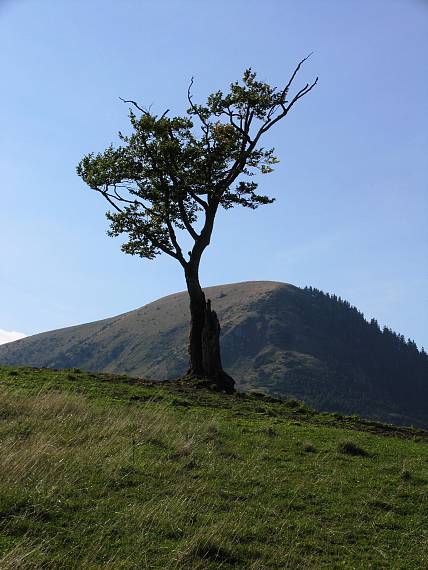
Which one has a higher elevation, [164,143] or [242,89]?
[242,89]

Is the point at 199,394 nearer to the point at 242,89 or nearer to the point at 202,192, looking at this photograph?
the point at 202,192

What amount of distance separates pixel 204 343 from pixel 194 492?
19.9 m

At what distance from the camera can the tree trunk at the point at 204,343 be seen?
31938 mm

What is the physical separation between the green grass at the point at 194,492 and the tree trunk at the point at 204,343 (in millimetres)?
10666

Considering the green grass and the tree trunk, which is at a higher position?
the tree trunk

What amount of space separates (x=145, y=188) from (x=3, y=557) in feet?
92.8

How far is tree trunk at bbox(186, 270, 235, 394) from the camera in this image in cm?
3194

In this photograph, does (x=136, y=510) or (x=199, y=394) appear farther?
(x=199, y=394)

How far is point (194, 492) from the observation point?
1231cm

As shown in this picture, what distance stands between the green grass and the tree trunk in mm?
10666

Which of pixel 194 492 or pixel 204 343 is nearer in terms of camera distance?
pixel 194 492

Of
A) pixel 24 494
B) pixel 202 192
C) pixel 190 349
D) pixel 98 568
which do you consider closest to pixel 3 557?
pixel 98 568

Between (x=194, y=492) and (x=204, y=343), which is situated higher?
(x=204, y=343)

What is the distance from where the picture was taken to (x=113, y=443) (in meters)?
15.5
